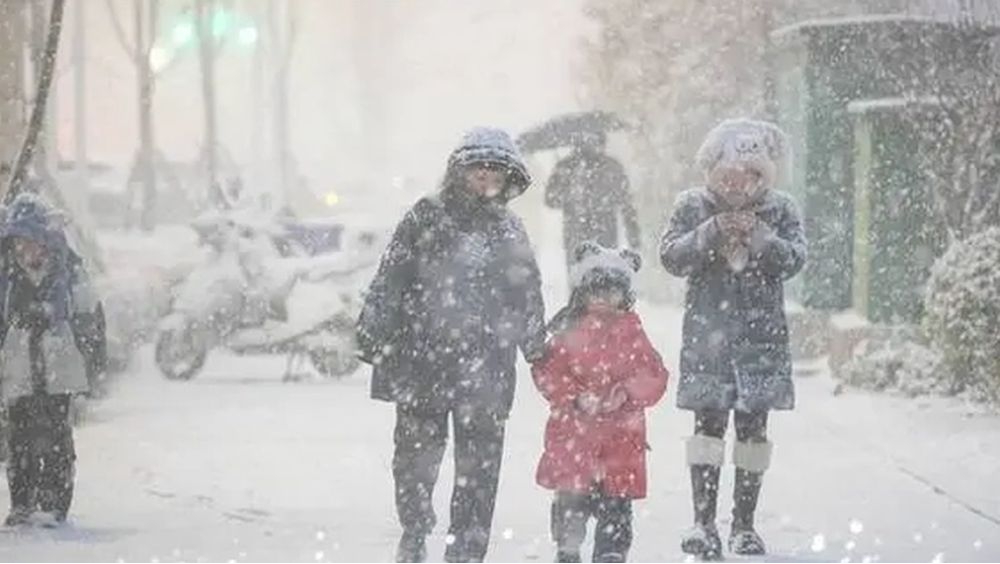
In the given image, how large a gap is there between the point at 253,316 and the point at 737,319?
752 cm

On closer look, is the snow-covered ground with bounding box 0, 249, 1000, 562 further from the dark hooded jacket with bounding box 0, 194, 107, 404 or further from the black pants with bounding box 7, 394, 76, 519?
the dark hooded jacket with bounding box 0, 194, 107, 404

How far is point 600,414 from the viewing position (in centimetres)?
623

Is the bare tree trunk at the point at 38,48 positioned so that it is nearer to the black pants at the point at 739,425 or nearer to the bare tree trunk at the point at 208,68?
the black pants at the point at 739,425

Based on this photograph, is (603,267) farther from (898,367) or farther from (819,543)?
(898,367)

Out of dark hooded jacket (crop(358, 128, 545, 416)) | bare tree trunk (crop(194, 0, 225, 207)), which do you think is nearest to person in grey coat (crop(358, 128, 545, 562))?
dark hooded jacket (crop(358, 128, 545, 416))

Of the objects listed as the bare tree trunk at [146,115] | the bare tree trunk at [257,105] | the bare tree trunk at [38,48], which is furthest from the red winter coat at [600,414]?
the bare tree trunk at [257,105]

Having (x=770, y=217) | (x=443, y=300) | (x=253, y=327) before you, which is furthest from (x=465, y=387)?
(x=253, y=327)

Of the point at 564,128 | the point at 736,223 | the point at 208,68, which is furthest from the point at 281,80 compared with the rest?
the point at 736,223

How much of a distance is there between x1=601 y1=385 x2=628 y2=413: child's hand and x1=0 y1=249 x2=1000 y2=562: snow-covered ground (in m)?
0.85

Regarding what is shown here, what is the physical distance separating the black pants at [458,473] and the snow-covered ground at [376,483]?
51cm

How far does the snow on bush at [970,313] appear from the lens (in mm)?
10867

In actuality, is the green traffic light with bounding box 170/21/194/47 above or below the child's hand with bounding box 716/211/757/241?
above

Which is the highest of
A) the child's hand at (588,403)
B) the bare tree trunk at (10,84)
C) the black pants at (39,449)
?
the bare tree trunk at (10,84)

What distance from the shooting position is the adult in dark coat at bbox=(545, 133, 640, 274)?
1267 cm
